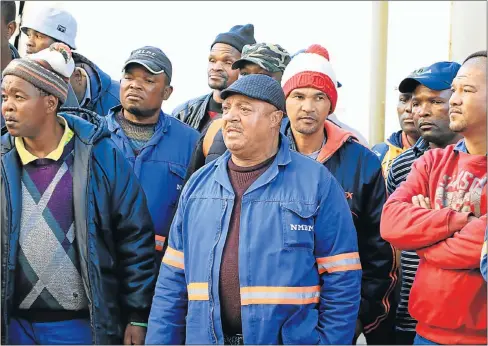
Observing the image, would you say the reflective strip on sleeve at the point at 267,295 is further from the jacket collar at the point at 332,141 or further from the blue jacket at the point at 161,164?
the blue jacket at the point at 161,164

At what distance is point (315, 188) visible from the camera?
3.81 meters

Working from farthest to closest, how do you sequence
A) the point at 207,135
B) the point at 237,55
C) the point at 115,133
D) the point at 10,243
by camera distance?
the point at 237,55, the point at 115,133, the point at 207,135, the point at 10,243

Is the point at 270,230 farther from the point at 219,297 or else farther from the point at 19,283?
the point at 19,283

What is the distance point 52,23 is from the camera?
6117 mm

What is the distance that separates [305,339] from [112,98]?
3.23 meters

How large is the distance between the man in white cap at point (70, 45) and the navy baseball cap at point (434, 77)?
2.42 meters

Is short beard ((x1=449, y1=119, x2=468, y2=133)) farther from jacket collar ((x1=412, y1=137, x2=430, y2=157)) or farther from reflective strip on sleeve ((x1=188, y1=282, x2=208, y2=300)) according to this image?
reflective strip on sleeve ((x1=188, y1=282, x2=208, y2=300))

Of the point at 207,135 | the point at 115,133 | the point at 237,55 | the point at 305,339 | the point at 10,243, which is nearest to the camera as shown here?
the point at 305,339

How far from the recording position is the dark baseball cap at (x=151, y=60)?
5383 mm

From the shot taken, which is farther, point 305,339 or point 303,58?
point 303,58

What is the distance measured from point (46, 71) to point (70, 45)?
2.14 metres

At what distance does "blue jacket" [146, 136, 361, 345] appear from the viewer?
367cm

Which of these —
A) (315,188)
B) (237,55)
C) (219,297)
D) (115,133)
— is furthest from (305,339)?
(237,55)

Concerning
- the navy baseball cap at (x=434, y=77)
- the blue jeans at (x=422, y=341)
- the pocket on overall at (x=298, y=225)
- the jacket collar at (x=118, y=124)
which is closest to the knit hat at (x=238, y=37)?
the jacket collar at (x=118, y=124)
